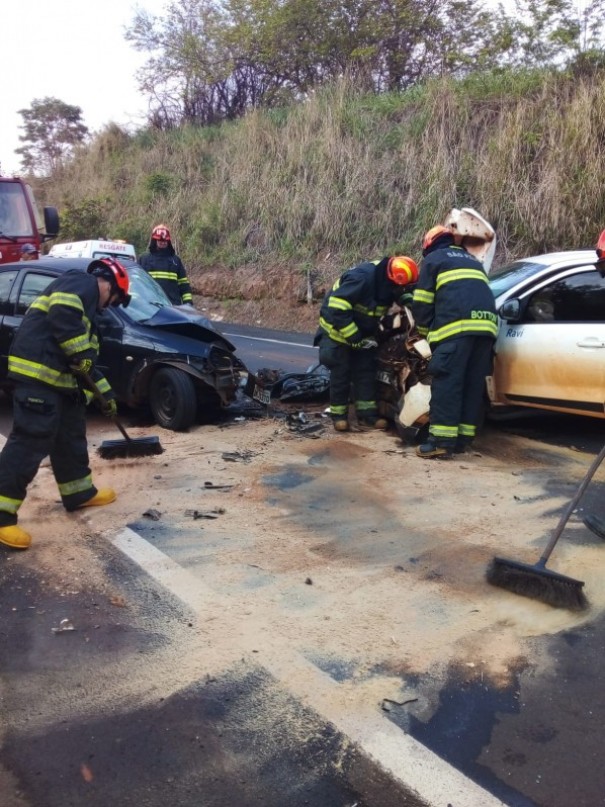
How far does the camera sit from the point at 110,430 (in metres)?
7.37

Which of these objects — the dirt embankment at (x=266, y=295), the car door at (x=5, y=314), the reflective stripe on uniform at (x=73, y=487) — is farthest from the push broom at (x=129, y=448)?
the dirt embankment at (x=266, y=295)

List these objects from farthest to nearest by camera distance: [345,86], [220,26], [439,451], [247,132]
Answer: [220,26], [247,132], [345,86], [439,451]

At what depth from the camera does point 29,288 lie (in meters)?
7.76

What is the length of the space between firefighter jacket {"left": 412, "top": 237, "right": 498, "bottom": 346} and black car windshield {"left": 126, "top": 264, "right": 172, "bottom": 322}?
2779 millimetres

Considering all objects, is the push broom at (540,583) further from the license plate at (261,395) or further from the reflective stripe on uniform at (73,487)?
the license plate at (261,395)

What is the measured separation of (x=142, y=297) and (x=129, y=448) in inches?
88.3

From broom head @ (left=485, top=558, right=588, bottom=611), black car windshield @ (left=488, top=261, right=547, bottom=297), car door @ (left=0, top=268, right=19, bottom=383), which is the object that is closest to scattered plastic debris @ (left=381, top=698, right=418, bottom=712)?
broom head @ (left=485, top=558, right=588, bottom=611)

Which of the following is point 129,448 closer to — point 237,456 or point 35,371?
point 237,456

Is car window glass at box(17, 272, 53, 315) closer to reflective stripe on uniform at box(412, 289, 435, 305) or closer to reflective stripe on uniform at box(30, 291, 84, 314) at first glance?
reflective stripe on uniform at box(30, 291, 84, 314)

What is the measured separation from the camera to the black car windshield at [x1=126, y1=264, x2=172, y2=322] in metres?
7.56

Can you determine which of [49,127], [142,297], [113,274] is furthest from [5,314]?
[49,127]

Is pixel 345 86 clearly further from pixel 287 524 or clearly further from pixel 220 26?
pixel 287 524

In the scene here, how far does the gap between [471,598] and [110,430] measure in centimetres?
453

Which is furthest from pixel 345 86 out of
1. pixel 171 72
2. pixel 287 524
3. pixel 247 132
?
pixel 287 524
